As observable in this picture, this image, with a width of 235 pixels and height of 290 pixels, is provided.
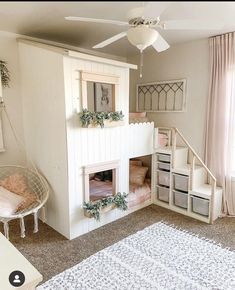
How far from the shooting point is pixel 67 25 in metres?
2.72

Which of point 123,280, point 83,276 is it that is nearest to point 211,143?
point 123,280

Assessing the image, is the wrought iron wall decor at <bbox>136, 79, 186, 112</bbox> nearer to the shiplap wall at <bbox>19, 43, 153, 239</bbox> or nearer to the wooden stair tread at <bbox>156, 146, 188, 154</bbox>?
the wooden stair tread at <bbox>156, 146, 188, 154</bbox>

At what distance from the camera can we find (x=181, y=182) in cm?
342

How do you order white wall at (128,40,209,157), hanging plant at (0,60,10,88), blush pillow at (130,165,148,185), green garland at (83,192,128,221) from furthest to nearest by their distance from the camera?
blush pillow at (130,165,148,185) < white wall at (128,40,209,157) < hanging plant at (0,60,10,88) < green garland at (83,192,128,221)

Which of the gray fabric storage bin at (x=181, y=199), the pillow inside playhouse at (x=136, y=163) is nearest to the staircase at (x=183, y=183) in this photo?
the gray fabric storage bin at (x=181, y=199)

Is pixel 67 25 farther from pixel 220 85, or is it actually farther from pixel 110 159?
pixel 220 85

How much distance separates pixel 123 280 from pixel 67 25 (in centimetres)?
285

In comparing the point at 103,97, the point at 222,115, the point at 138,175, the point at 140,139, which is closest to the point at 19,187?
the point at 103,97

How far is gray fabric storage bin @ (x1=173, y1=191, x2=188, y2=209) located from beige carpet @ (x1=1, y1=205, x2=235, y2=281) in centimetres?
17

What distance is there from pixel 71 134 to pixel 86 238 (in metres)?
1.30

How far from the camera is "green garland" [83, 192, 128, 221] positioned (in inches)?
110

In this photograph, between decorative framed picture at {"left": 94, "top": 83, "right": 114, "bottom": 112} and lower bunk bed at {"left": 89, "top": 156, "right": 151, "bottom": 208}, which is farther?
lower bunk bed at {"left": 89, "top": 156, "right": 151, "bottom": 208}

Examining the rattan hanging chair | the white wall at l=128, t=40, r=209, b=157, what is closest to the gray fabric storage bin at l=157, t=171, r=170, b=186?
the white wall at l=128, t=40, r=209, b=157

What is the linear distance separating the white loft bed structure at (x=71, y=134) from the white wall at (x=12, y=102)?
100 millimetres
